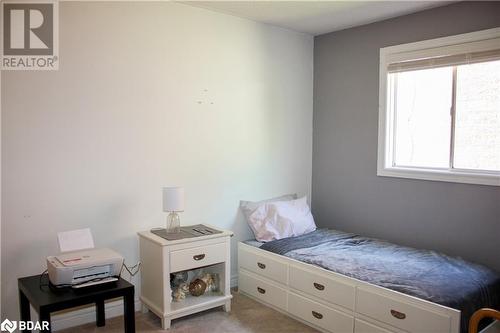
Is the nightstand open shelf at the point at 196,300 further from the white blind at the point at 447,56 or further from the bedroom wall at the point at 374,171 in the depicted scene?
the white blind at the point at 447,56

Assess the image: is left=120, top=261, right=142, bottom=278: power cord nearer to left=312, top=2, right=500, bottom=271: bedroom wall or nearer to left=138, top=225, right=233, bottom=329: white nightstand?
left=138, top=225, right=233, bottom=329: white nightstand

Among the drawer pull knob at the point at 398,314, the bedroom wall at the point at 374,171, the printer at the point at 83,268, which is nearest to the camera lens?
the printer at the point at 83,268

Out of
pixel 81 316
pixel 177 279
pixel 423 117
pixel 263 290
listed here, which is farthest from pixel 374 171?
pixel 81 316

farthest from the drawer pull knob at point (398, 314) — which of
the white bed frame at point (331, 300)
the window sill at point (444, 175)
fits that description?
the window sill at point (444, 175)

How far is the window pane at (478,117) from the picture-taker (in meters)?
3.04

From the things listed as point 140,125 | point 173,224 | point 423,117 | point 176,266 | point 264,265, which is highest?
point 423,117

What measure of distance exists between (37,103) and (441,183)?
9.77ft

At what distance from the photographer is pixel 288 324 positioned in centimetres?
302

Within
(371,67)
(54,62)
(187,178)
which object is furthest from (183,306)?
(371,67)

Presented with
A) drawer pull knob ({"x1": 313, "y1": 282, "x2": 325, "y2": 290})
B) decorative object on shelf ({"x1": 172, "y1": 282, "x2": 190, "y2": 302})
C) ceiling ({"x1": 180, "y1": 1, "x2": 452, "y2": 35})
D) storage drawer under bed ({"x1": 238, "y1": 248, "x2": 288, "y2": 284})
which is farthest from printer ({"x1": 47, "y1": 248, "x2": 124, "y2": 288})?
ceiling ({"x1": 180, "y1": 1, "x2": 452, "y2": 35})

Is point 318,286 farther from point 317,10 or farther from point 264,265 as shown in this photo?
point 317,10

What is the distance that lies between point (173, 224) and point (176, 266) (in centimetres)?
34

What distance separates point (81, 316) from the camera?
294cm

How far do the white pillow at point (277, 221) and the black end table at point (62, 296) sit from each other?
4.60 feet
